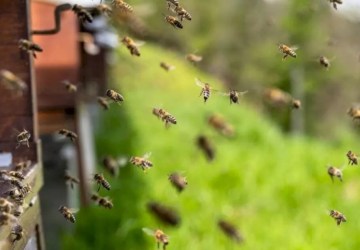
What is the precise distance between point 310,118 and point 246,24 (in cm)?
582

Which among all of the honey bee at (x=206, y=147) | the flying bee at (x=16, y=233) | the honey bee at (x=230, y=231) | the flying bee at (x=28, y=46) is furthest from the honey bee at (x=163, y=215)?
the honey bee at (x=206, y=147)

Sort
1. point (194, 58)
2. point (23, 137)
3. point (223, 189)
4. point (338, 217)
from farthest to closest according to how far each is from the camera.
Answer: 1. point (223, 189)
2. point (194, 58)
3. point (338, 217)
4. point (23, 137)

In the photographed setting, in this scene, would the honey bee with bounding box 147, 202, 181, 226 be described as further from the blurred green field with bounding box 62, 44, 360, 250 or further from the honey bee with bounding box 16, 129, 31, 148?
the honey bee with bounding box 16, 129, 31, 148

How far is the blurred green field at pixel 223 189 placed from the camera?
6.59m

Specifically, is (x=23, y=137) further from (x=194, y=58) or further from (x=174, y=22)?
(x=194, y=58)

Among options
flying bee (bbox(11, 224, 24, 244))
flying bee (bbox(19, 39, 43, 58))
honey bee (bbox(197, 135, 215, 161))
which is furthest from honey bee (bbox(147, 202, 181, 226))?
honey bee (bbox(197, 135, 215, 161))

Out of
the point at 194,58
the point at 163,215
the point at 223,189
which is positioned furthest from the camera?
A: the point at 223,189

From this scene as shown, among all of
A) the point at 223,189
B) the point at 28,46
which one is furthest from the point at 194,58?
the point at 223,189

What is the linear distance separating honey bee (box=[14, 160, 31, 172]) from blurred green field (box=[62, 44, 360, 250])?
277 cm

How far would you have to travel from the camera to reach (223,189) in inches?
366

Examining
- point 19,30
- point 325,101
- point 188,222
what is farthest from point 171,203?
point 325,101

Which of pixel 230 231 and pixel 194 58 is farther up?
pixel 194 58

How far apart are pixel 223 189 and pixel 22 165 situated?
640cm

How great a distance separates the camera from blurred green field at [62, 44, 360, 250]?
6594mm
